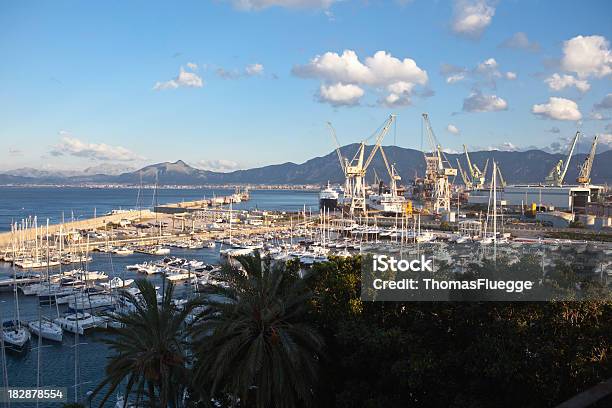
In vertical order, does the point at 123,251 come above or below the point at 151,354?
below

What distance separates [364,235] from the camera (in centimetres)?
3981

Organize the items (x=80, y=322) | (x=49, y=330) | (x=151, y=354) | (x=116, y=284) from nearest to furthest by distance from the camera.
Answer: (x=151, y=354) < (x=49, y=330) < (x=80, y=322) < (x=116, y=284)

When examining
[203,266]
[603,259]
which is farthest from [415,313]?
[203,266]

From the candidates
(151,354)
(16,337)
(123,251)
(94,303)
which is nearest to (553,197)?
(123,251)

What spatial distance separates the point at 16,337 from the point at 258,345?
12650mm

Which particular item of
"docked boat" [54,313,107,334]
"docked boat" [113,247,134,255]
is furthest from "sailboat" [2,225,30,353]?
"docked boat" [113,247,134,255]

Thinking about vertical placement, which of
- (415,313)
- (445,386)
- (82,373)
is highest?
(415,313)

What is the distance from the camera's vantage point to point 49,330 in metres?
16.4

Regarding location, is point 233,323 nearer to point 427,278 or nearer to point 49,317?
point 427,278

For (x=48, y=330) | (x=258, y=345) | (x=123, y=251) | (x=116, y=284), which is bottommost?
(x=48, y=330)

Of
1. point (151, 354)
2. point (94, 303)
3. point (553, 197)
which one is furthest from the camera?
point (553, 197)

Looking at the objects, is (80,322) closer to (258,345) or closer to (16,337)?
(16,337)

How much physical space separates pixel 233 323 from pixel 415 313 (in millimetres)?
2792

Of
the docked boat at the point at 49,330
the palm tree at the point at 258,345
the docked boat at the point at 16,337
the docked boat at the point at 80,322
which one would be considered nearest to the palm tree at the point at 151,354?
the palm tree at the point at 258,345
